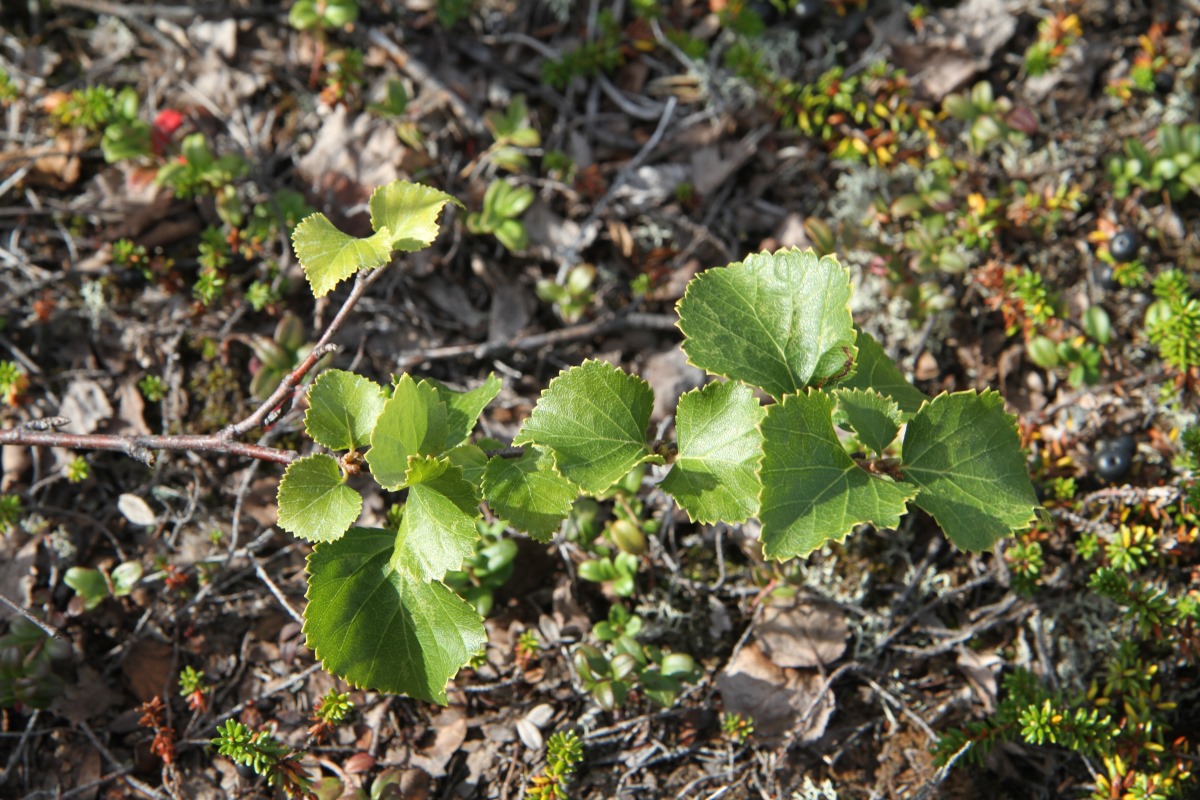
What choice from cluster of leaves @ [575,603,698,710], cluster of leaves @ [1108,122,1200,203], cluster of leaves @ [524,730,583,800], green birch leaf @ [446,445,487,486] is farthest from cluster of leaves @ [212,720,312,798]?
cluster of leaves @ [1108,122,1200,203]

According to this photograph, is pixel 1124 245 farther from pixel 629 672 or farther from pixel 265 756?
pixel 265 756

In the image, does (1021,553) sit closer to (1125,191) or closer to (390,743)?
(1125,191)

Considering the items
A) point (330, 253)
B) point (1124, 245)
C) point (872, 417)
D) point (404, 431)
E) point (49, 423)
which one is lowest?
point (49, 423)

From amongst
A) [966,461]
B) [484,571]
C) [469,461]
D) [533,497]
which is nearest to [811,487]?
[966,461]

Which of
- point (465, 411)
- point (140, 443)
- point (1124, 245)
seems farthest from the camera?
point (1124, 245)

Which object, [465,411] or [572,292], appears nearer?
[465,411]

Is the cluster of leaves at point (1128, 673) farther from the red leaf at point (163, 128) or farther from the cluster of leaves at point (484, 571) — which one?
the red leaf at point (163, 128)
